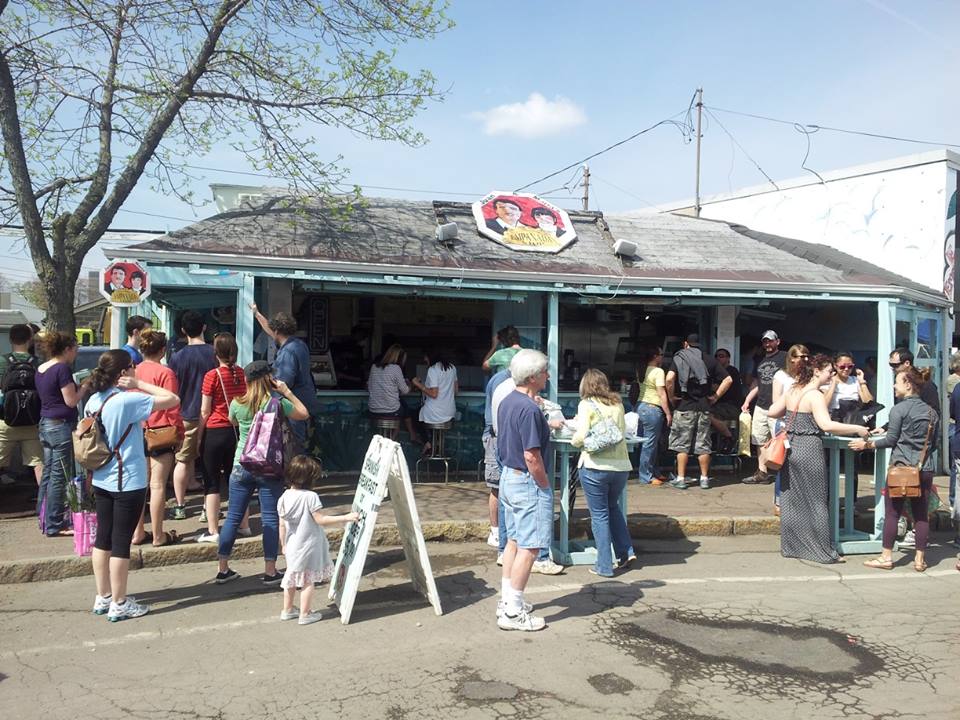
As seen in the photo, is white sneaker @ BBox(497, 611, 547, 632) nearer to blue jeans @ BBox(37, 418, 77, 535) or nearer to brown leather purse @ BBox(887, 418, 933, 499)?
brown leather purse @ BBox(887, 418, 933, 499)

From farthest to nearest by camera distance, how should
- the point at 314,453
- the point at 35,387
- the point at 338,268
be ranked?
1. the point at 314,453
2. the point at 338,268
3. the point at 35,387

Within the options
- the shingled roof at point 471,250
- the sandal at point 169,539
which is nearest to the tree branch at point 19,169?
the shingled roof at point 471,250

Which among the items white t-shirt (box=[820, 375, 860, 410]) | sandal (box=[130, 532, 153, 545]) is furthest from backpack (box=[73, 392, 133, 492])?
white t-shirt (box=[820, 375, 860, 410])

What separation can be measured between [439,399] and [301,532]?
4521 millimetres

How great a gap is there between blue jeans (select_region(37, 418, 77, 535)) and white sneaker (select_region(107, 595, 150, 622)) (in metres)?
2.05

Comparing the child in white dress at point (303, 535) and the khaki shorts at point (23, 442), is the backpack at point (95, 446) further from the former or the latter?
the khaki shorts at point (23, 442)

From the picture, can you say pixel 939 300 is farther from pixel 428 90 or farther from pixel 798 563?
pixel 428 90

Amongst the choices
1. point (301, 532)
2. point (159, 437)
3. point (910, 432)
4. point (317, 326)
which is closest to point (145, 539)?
point (159, 437)

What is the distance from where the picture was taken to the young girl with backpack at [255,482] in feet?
18.4

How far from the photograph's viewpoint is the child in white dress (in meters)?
4.91

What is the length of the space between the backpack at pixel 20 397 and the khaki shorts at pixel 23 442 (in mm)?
94

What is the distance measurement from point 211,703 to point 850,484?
5951mm

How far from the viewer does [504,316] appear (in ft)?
33.6

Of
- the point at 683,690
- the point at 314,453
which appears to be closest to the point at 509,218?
the point at 314,453
